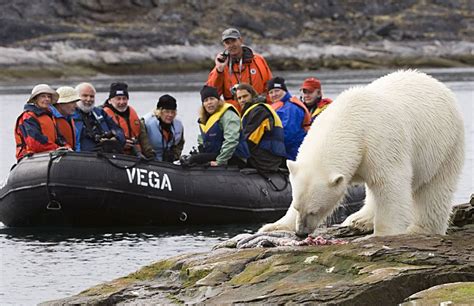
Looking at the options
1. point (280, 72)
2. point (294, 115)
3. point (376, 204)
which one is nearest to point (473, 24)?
point (280, 72)

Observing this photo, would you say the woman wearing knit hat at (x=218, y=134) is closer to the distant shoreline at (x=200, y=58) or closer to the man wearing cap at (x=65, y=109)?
the man wearing cap at (x=65, y=109)

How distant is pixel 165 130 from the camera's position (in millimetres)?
15750

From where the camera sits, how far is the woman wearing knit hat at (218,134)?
47.4 ft

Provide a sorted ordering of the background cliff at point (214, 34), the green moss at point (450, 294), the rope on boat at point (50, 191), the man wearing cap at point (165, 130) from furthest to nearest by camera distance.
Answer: the background cliff at point (214, 34) → the man wearing cap at point (165, 130) → the rope on boat at point (50, 191) → the green moss at point (450, 294)

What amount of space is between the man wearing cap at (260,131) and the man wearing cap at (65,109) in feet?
6.92

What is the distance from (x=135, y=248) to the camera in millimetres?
13734

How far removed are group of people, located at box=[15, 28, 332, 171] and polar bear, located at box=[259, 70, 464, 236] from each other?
4.96 m

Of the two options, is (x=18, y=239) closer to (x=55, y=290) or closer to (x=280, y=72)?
(x=55, y=290)

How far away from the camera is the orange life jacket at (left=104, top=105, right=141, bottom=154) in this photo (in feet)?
50.3

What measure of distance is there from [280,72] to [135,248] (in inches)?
2554

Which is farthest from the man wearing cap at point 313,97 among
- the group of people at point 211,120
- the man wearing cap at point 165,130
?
the man wearing cap at point 165,130

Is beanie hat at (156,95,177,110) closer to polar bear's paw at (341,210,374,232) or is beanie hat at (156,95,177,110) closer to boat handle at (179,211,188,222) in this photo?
boat handle at (179,211,188,222)

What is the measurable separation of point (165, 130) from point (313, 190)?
704 centimetres

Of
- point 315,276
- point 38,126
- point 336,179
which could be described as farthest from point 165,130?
point 315,276
